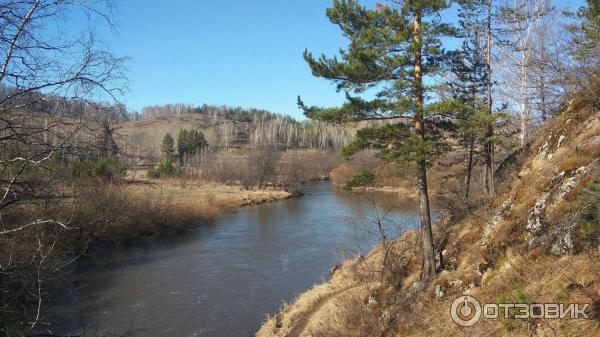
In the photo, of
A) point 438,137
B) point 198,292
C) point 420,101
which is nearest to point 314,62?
point 420,101

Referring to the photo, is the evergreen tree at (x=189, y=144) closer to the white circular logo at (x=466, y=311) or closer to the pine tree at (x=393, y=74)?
the pine tree at (x=393, y=74)

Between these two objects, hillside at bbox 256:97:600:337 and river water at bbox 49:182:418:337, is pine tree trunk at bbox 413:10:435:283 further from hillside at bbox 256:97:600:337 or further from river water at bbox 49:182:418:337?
river water at bbox 49:182:418:337

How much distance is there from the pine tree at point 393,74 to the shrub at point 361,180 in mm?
728

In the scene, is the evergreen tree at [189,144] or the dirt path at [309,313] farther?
the evergreen tree at [189,144]

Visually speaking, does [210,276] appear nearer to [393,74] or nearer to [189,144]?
[393,74]

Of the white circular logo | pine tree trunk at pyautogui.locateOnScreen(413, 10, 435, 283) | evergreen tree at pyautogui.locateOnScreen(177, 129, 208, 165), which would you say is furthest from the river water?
evergreen tree at pyautogui.locateOnScreen(177, 129, 208, 165)

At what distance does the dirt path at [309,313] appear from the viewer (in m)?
14.0

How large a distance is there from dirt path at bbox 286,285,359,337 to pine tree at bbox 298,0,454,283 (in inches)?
174

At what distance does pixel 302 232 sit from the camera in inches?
1296

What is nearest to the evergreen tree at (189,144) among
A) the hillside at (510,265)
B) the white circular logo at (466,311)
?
the hillside at (510,265)

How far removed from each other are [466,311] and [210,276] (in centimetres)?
1589

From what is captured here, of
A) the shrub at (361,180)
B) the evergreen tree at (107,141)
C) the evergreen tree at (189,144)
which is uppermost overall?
the evergreen tree at (189,144)

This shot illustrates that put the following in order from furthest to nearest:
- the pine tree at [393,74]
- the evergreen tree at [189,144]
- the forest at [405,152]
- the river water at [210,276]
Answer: the evergreen tree at [189,144] < the river water at [210,276] < the pine tree at [393,74] < the forest at [405,152]

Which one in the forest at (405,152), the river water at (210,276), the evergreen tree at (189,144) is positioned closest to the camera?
the forest at (405,152)
